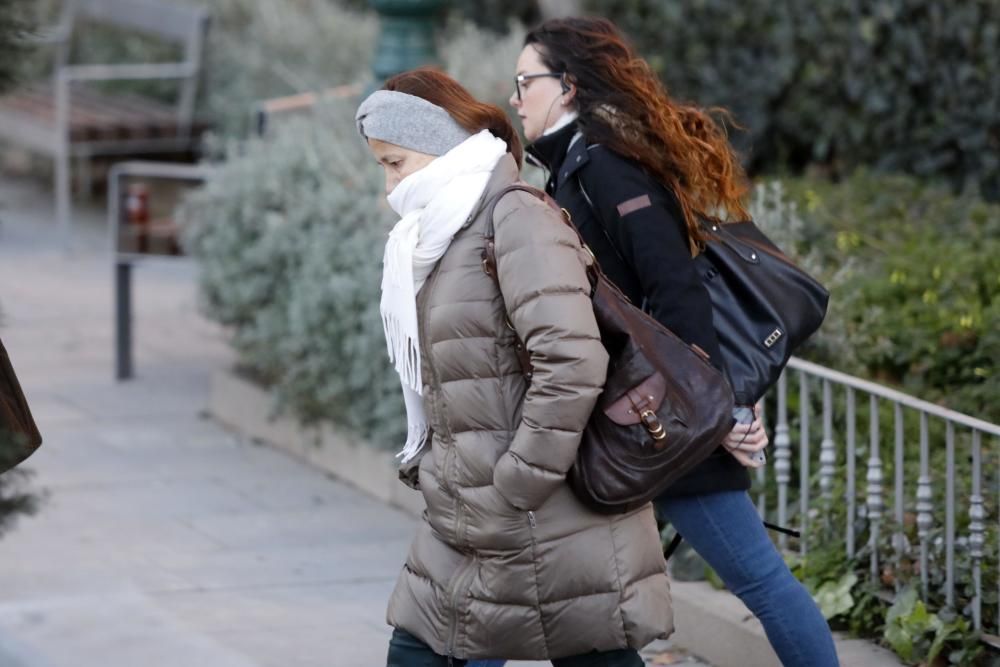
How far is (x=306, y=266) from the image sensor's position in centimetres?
674

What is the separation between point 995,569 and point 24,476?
247 cm

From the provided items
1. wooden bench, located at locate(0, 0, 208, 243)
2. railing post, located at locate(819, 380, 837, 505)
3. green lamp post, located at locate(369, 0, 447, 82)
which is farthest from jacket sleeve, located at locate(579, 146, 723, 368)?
wooden bench, located at locate(0, 0, 208, 243)

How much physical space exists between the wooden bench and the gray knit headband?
8.47m

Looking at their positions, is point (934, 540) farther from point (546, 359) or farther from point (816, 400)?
point (546, 359)

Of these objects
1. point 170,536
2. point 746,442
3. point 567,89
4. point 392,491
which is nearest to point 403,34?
point 392,491

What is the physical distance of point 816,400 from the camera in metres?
5.21

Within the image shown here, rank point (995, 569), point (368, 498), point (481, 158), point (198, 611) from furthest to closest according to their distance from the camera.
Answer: point (368, 498) → point (198, 611) → point (995, 569) → point (481, 158)

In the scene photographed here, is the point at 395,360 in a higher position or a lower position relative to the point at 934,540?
higher

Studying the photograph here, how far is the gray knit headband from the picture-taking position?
3.26 meters

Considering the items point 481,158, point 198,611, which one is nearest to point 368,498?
point 198,611

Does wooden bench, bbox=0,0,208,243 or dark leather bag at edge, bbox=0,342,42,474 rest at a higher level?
dark leather bag at edge, bbox=0,342,42,474

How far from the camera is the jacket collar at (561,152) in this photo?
3.66 m

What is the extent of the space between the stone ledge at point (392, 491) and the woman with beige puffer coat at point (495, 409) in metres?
1.22

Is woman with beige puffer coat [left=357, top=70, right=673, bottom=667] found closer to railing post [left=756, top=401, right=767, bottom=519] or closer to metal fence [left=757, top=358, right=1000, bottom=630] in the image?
metal fence [left=757, top=358, right=1000, bottom=630]
